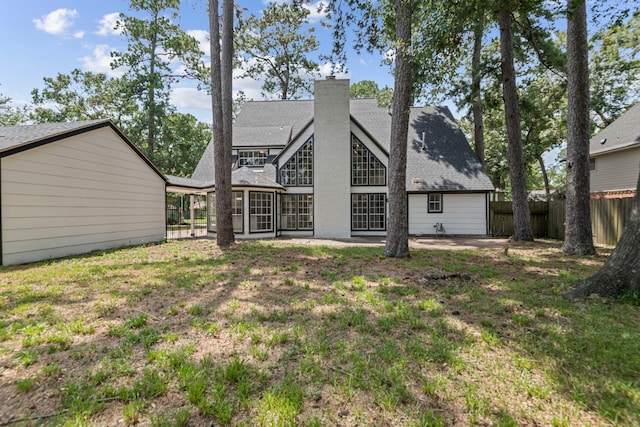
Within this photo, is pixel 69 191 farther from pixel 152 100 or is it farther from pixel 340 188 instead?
pixel 152 100

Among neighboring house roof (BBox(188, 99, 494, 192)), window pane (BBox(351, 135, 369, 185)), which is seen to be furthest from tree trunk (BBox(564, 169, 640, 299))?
window pane (BBox(351, 135, 369, 185))

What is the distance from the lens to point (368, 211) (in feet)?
51.5

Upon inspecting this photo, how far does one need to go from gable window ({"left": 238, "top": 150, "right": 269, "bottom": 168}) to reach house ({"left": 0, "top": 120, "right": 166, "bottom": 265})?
225 inches

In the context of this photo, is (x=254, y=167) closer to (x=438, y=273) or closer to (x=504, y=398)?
(x=438, y=273)

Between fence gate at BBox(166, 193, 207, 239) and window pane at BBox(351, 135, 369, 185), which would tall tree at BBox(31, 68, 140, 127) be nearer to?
fence gate at BBox(166, 193, 207, 239)

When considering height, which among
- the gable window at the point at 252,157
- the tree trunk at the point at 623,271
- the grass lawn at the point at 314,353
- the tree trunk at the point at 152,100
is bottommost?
the grass lawn at the point at 314,353

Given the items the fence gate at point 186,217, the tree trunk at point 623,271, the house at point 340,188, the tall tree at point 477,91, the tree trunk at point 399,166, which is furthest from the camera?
the fence gate at point 186,217

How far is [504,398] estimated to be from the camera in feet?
7.62

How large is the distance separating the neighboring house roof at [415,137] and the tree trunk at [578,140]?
5972 mm

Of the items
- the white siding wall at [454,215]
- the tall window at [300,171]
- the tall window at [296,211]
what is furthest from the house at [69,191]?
the white siding wall at [454,215]

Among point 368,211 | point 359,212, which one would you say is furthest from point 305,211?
point 368,211

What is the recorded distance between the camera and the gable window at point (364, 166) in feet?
51.2

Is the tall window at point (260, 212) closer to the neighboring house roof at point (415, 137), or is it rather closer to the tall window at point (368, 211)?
the neighboring house roof at point (415, 137)

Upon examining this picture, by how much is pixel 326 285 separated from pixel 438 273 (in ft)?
8.64
